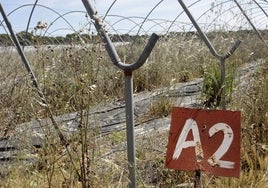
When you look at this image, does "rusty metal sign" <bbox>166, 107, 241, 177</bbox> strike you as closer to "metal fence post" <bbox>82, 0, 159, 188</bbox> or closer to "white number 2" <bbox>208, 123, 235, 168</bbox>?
"white number 2" <bbox>208, 123, 235, 168</bbox>

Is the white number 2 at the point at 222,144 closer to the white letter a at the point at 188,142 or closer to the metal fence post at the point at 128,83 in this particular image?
the white letter a at the point at 188,142

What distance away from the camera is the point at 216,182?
97.5 inches

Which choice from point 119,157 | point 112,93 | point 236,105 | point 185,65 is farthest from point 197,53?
point 119,157

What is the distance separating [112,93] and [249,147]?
10.5ft

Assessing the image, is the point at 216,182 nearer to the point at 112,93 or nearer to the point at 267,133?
the point at 267,133

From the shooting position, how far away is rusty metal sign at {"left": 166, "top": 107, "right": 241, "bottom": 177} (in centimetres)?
217

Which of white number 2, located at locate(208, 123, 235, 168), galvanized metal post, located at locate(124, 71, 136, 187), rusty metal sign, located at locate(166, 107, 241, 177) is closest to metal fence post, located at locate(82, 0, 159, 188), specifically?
galvanized metal post, located at locate(124, 71, 136, 187)

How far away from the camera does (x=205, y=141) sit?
2207 millimetres

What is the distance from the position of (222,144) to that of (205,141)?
0.25 feet

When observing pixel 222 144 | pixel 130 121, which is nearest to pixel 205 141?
pixel 222 144

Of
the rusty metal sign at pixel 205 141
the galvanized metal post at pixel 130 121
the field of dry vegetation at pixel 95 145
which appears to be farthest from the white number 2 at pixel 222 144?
the galvanized metal post at pixel 130 121

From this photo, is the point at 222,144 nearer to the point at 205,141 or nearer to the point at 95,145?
the point at 205,141

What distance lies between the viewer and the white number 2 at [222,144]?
2.17 meters

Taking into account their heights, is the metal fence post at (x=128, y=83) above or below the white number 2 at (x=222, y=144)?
above
